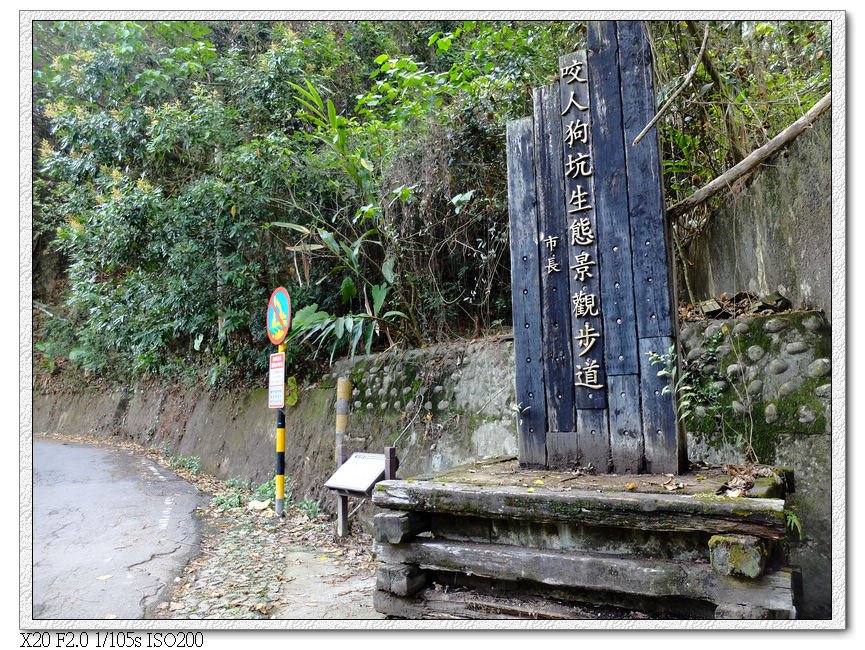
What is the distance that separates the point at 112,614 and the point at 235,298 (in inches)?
198

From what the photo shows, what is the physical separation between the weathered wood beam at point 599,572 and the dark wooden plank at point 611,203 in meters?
0.98

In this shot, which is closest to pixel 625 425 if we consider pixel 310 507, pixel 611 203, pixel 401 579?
pixel 611 203

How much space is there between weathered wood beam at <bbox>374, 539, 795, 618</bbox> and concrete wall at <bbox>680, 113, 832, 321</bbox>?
6.40 feet

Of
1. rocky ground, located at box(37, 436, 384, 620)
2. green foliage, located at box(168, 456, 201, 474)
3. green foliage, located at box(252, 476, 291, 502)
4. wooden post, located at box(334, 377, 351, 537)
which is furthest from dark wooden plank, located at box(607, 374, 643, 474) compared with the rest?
green foliage, located at box(168, 456, 201, 474)

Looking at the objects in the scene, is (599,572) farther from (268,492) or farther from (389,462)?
(268,492)

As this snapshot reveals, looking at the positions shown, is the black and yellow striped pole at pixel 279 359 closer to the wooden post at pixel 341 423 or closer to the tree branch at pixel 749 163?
the wooden post at pixel 341 423

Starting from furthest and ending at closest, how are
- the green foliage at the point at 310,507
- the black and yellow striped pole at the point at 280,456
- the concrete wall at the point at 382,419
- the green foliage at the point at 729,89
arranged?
the green foliage at the point at 310,507, the black and yellow striped pole at the point at 280,456, the concrete wall at the point at 382,419, the green foliage at the point at 729,89

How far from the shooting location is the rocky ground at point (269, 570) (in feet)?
13.3

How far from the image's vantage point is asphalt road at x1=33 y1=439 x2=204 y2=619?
4043mm

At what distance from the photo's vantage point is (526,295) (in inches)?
151

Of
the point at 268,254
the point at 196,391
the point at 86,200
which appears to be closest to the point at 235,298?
the point at 268,254

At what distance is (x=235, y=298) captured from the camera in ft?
27.1

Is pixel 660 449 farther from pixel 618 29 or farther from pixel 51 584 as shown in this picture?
pixel 51 584

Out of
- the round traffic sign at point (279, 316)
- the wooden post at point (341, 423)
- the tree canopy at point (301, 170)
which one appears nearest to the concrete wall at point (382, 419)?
the wooden post at point (341, 423)
